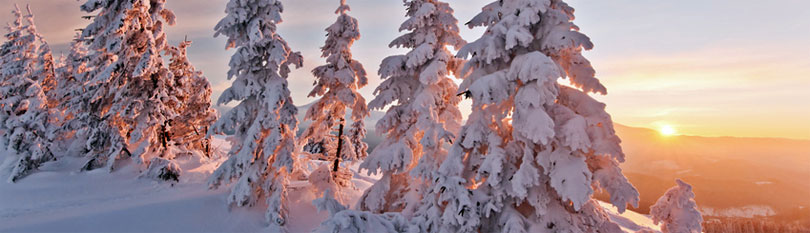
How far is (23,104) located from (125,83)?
12812mm

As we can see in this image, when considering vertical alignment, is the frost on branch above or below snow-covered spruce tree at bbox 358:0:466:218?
below

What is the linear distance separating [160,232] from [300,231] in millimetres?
5344

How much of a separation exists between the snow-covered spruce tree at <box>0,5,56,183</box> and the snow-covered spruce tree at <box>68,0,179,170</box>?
3378mm

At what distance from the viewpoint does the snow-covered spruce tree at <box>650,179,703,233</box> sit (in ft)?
29.6

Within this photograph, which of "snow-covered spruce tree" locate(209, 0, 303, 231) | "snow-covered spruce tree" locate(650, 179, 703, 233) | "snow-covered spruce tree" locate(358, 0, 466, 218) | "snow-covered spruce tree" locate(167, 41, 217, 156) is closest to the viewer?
"snow-covered spruce tree" locate(650, 179, 703, 233)

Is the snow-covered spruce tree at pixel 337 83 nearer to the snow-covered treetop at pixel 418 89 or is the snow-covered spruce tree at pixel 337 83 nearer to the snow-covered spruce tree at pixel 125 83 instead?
the snow-covered treetop at pixel 418 89

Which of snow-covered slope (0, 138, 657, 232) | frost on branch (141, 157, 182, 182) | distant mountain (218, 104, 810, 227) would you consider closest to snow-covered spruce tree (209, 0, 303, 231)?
snow-covered slope (0, 138, 657, 232)

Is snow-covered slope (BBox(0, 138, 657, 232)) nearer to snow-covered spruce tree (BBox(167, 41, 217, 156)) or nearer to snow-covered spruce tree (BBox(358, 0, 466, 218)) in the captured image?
snow-covered spruce tree (BBox(167, 41, 217, 156))

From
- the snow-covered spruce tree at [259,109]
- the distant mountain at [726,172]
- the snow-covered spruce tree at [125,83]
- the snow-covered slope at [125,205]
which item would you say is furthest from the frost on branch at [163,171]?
the distant mountain at [726,172]

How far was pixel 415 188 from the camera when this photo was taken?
14.5 m

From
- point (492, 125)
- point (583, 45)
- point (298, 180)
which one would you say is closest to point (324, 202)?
point (492, 125)

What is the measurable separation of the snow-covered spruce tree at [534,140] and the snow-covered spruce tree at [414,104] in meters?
3.60

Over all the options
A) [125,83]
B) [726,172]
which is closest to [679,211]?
[125,83]

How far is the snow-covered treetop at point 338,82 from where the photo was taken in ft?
53.3
